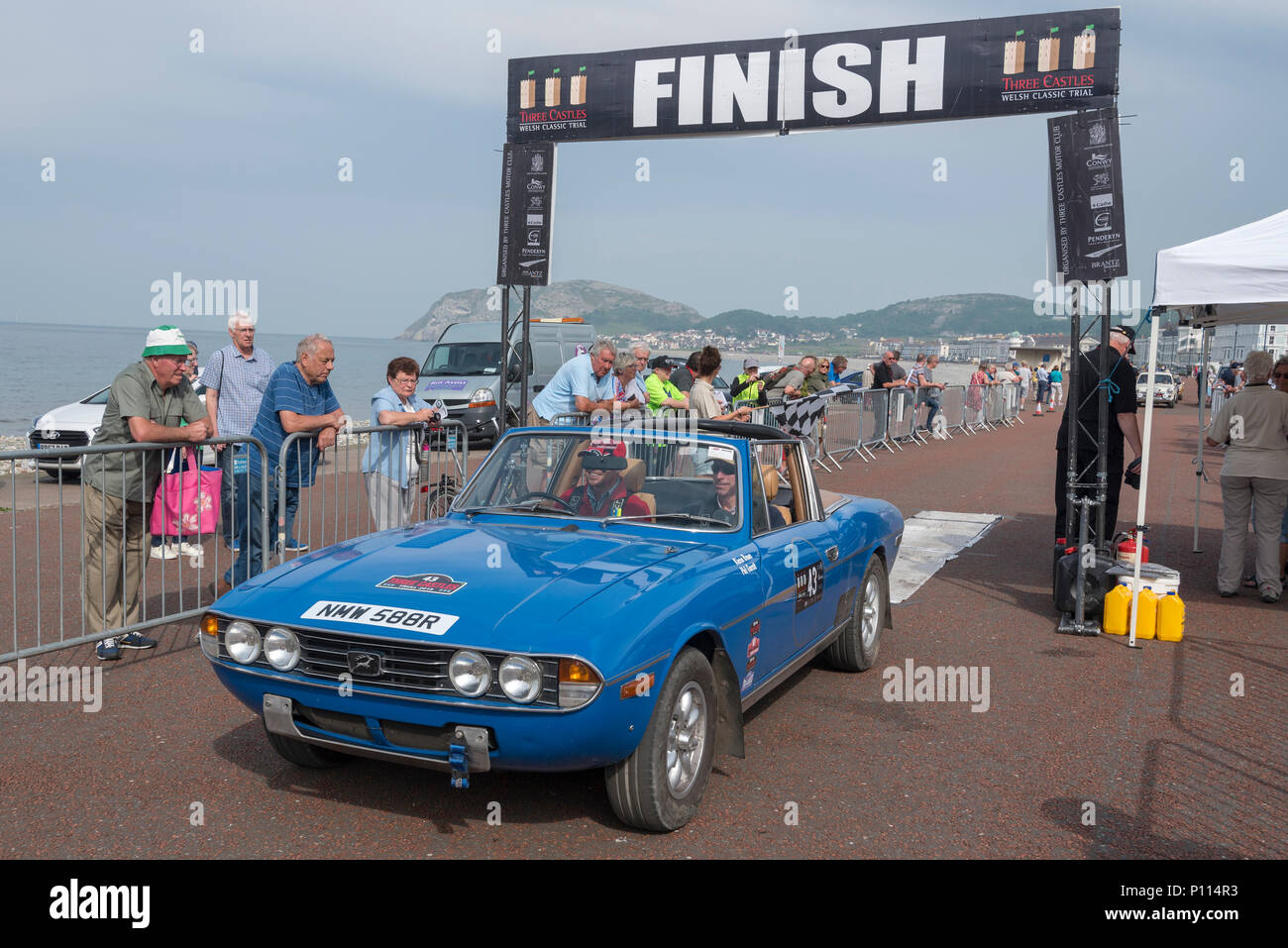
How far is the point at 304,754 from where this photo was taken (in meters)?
4.40

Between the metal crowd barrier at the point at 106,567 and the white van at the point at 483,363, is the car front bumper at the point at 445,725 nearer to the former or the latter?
the metal crowd barrier at the point at 106,567

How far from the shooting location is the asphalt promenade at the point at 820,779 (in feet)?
13.0

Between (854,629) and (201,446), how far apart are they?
13.6ft

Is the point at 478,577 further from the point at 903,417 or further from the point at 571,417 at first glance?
the point at 903,417

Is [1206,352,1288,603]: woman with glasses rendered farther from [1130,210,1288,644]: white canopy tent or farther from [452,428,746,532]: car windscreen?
[452,428,746,532]: car windscreen

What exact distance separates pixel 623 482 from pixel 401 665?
5.66ft

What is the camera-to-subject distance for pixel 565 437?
537 cm

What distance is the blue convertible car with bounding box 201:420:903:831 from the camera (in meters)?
3.62

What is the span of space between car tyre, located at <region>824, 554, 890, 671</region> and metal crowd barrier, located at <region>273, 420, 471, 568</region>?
10.2 ft

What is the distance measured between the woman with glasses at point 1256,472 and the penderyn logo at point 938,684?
3396mm

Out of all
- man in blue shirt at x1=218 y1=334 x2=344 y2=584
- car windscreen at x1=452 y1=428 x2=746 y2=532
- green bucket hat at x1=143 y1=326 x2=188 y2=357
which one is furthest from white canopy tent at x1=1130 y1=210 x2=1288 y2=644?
green bucket hat at x1=143 y1=326 x2=188 y2=357

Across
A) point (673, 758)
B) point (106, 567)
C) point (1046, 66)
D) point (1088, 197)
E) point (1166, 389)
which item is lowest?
point (673, 758)
